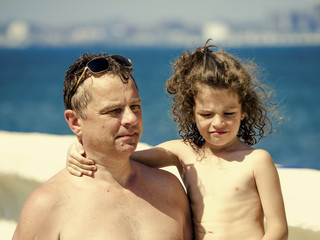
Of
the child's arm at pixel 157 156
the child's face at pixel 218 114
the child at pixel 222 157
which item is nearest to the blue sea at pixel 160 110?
the child at pixel 222 157

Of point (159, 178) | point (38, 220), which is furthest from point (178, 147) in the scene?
point (38, 220)

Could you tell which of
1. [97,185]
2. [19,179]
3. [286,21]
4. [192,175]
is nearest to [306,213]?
[192,175]

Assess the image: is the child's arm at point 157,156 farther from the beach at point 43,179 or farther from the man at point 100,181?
the beach at point 43,179

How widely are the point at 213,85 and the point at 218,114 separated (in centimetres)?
17

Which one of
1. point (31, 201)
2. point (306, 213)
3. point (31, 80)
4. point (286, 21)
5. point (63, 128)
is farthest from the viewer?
point (286, 21)

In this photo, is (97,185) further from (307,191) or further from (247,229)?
(307,191)

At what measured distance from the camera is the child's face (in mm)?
2682

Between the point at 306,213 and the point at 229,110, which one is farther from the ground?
the point at 229,110

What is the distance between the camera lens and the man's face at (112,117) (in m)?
2.41

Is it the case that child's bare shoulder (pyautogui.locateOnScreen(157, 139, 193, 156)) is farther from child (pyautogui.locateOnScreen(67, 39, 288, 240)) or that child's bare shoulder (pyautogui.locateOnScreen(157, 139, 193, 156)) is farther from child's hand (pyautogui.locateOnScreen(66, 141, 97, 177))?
child's hand (pyautogui.locateOnScreen(66, 141, 97, 177))

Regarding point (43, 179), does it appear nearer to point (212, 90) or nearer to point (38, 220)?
point (38, 220)

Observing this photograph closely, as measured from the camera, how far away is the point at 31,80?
5762 cm

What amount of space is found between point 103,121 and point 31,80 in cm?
5742

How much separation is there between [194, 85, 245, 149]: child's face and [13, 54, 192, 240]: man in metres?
0.43
